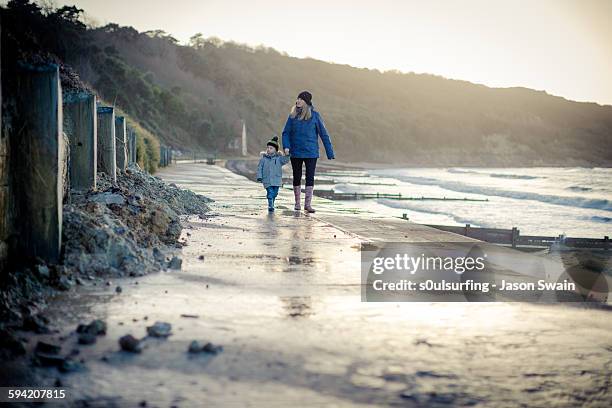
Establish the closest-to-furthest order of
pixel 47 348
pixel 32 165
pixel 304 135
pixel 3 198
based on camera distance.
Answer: pixel 47 348 < pixel 3 198 < pixel 32 165 < pixel 304 135

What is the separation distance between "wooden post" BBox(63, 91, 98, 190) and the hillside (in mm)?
27371

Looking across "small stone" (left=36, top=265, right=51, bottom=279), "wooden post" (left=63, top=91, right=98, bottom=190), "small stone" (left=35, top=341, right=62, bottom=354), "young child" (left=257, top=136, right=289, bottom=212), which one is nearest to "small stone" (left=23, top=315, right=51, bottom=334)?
"small stone" (left=35, top=341, right=62, bottom=354)

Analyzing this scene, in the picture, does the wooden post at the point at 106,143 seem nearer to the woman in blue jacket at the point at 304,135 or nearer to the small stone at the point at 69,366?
the woman in blue jacket at the point at 304,135

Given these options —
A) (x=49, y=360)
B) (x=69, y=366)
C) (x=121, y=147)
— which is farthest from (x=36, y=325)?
(x=121, y=147)

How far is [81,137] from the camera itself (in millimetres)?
6859

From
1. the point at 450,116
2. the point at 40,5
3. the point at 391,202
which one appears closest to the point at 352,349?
the point at 391,202

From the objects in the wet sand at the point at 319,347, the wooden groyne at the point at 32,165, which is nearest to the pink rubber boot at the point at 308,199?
the wet sand at the point at 319,347

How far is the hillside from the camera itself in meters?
62.1

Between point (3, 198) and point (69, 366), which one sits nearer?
point (69, 366)

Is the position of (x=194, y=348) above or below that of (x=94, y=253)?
below

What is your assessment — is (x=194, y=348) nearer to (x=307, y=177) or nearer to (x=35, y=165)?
(x=35, y=165)

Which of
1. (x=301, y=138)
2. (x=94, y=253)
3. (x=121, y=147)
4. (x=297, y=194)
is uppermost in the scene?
(x=301, y=138)

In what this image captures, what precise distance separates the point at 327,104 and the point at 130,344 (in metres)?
151

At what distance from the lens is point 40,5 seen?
114 feet
